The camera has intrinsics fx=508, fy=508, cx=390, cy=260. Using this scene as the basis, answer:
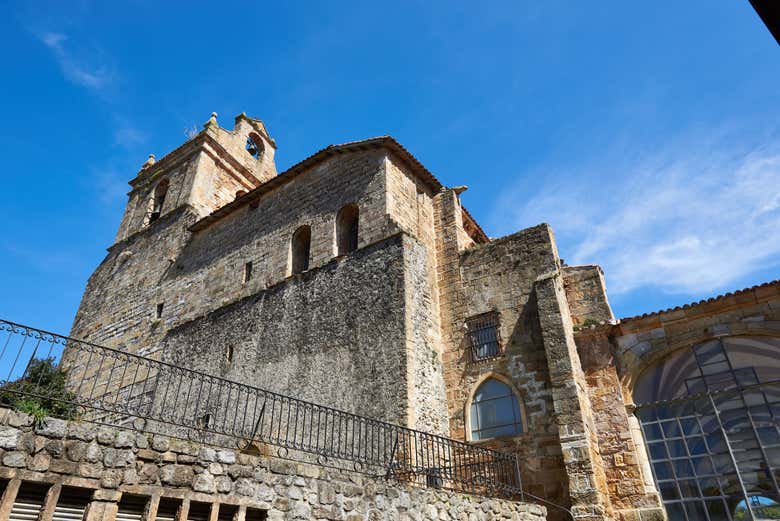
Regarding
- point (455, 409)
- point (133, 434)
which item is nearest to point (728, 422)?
point (455, 409)

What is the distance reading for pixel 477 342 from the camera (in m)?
11.5

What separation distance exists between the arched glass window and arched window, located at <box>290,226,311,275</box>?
600 centimetres

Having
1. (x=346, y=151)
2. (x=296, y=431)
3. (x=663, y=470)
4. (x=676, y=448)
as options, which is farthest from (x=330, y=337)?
(x=676, y=448)

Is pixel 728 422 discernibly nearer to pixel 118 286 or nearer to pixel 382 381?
pixel 382 381

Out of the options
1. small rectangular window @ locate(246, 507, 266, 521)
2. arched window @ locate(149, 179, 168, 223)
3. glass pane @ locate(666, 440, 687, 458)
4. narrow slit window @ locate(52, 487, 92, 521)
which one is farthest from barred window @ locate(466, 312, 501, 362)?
arched window @ locate(149, 179, 168, 223)

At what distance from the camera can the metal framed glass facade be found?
8617mm

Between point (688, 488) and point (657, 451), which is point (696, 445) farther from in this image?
point (688, 488)

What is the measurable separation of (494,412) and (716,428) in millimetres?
3969

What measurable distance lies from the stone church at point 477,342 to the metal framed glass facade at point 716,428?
0.03m

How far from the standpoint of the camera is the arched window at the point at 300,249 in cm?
1415

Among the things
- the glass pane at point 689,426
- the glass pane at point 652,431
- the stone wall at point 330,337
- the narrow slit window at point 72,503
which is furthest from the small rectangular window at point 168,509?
the glass pane at point 689,426

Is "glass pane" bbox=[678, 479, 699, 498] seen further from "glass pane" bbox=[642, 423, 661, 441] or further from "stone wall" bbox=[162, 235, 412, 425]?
"stone wall" bbox=[162, 235, 412, 425]

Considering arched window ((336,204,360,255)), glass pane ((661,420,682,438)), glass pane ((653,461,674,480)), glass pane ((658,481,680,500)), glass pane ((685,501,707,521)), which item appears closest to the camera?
glass pane ((685,501,707,521))

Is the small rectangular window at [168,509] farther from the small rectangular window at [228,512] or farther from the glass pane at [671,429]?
the glass pane at [671,429]
